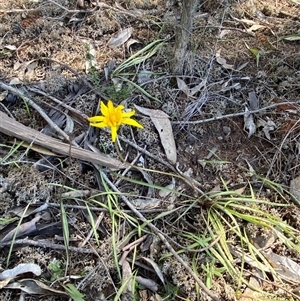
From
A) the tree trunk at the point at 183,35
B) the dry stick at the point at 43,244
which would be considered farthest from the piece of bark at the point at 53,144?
the tree trunk at the point at 183,35

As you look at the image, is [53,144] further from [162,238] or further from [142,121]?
[162,238]

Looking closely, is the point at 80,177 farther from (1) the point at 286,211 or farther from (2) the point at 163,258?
(1) the point at 286,211

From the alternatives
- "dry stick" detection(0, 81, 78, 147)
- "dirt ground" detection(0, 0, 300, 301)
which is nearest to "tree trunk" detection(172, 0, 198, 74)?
"dirt ground" detection(0, 0, 300, 301)

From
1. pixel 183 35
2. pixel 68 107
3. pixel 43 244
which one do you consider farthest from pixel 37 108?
pixel 183 35

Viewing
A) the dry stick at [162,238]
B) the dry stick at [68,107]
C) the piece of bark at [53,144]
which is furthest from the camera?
the dry stick at [68,107]

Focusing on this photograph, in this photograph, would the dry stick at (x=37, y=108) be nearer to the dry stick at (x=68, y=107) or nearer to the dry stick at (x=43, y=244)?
the dry stick at (x=68, y=107)

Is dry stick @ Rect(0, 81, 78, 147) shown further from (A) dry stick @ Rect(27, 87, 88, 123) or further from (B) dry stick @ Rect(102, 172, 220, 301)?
(B) dry stick @ Rect(102, 172, 220, 301)
